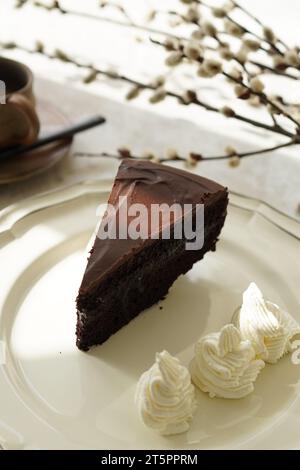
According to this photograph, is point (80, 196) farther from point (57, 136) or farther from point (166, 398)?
point (166, 398)

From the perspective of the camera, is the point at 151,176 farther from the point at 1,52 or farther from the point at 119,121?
the point at 1,52

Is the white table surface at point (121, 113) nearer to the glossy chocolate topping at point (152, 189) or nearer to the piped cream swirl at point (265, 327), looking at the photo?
the glossy chocolate topping at point (152, 189)

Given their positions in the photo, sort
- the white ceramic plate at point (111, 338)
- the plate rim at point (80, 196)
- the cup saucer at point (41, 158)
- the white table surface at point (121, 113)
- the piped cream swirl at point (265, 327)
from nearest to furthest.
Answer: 1. the white ceramic plate at point (111, 338)
2. the piped cream swirl at point (265, 327)
3. the plate rim at point (80, 196)
4. the cup saucer at point (41, 158)
5. the white table surface at point (121, 113)

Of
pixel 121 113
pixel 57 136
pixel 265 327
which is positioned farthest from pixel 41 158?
pixel 265 327

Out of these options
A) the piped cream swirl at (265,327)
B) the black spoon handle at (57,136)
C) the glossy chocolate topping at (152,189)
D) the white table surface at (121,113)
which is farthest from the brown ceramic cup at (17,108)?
the piped cream swirl at (265,327)

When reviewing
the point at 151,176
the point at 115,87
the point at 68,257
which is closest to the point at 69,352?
the point at 68,257
